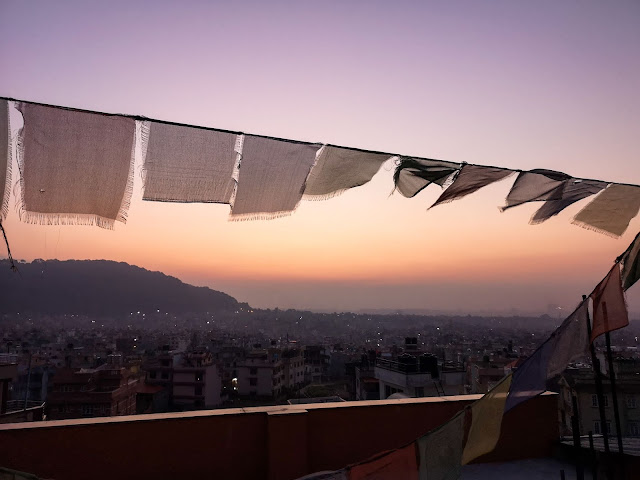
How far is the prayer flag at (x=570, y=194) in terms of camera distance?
3731 mm

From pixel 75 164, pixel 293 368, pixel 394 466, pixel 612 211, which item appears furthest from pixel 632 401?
pixel 293 368

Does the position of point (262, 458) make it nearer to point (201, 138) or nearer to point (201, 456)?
point (201, 456)

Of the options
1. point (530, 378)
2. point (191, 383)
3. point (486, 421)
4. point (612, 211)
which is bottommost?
point (191, 383)

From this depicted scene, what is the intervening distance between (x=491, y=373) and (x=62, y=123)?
35.8m

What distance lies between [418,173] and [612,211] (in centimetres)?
205

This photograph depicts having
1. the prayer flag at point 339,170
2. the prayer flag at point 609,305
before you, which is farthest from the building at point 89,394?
the prayer flag at point 609,305

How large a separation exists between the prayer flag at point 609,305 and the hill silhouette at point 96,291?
137 meters

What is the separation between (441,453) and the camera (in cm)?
250

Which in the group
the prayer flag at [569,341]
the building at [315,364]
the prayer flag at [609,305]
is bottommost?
the building at [315,364]

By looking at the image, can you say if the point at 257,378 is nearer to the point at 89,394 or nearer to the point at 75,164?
the point at 89,394

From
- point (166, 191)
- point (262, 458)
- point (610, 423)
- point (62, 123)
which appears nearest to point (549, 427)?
point (262, 458)

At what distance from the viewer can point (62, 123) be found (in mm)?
2535

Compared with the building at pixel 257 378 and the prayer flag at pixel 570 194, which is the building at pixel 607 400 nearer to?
the prayer flag at pixel 570 194

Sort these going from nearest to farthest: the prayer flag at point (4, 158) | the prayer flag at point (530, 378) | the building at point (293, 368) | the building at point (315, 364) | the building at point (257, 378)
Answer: the prayer flag at point (4, 158)
the prayer flag at point (530, 378)
the building at point (257, 378)
the building at point (293, 368)
the building at point (315, 364)
